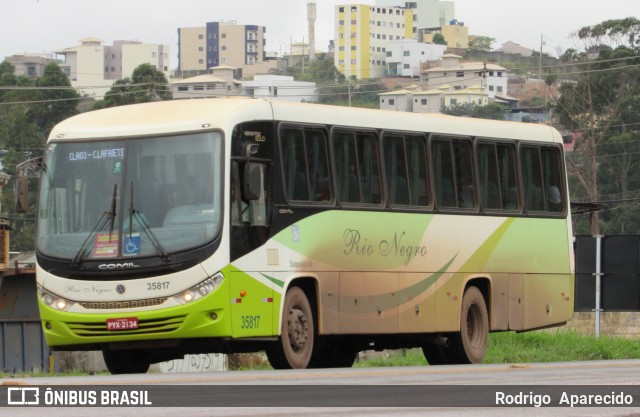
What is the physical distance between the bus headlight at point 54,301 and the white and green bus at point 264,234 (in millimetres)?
16

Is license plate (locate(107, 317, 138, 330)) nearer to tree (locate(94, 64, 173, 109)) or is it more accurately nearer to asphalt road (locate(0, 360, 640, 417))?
asphalt road (locate(0, 360, 640, 417))

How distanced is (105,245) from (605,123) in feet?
257

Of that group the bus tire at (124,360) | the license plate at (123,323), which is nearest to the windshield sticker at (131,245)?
the license plate at (123,323)

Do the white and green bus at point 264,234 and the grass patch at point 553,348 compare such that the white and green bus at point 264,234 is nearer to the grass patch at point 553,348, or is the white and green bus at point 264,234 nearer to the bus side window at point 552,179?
the bus side window at point 552,179

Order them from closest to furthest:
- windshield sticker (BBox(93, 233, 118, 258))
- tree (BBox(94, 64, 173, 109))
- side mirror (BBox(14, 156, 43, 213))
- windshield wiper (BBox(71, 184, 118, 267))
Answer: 1. windshield sticker (BBox(93, 233, 118, 258))
2. windshield wiper (BBox(71, 184, 118, 267))
3. side mirror (BBox(14, 156, 43, 213))
4. tree (BBox(94, 64, 173, 109))

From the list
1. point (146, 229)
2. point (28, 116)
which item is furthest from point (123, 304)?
point (28, 116)

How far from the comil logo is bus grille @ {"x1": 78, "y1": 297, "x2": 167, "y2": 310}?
511cm

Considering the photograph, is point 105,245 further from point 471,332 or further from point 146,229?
point 471,332

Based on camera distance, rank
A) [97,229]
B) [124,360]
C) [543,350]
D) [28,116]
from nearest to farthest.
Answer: [97,229], [124,360], [543,350], [28,116]

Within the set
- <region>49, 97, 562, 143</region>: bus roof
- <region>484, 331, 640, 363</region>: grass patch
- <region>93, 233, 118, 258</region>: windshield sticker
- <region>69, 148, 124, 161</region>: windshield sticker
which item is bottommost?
<region>484, 331, 640, 363</region>: grass patch

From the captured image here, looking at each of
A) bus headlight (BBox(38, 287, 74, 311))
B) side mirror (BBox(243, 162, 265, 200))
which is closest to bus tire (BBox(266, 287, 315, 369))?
side mirror (BBox(243, 162, 265, 200))

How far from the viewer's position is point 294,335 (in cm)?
1950

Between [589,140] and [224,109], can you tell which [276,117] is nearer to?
[224,109]

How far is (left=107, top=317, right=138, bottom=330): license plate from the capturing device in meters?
18.4
